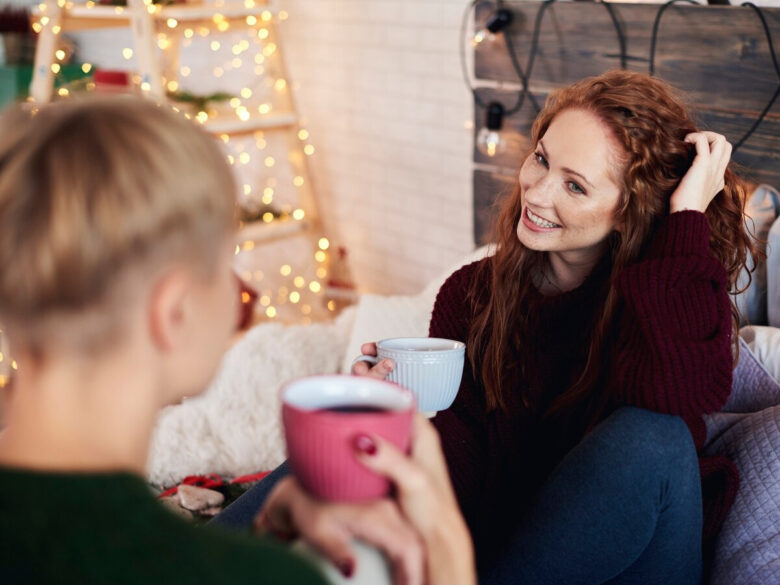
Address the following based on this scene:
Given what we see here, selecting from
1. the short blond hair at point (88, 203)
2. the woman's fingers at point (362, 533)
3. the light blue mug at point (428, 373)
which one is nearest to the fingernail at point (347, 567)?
the woman's fingers at point (362, 533)

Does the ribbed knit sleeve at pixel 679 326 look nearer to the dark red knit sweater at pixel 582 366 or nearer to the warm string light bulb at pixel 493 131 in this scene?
the dark red knit sweater at pixel 582 366

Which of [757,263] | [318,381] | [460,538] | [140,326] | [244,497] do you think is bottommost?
[244,497]

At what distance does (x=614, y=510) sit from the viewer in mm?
1112

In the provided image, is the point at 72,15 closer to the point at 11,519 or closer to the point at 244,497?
the point at 244,497

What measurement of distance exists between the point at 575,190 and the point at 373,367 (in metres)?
0.51

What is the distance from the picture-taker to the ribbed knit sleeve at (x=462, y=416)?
56.8 inches

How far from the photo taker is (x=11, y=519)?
1.87 feet

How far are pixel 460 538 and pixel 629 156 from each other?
0.87 meters

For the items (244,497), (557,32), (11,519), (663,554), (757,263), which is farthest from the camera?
(557,32)

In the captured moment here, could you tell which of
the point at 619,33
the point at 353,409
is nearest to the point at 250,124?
the point at 619,33

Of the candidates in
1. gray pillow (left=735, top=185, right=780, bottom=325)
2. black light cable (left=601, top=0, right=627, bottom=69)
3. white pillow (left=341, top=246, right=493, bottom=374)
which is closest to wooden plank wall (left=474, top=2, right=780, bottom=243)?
black light cable (left=601, top=0, right=627, bottom=69)

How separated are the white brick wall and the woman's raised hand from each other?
1.83m

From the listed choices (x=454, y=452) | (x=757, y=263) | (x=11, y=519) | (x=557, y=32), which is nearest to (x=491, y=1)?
(x=557, y=32)

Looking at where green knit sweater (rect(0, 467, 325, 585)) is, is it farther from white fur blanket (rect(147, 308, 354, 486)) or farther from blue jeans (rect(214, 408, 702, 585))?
white fur blanket (rect(147, 308, 354, 486))
